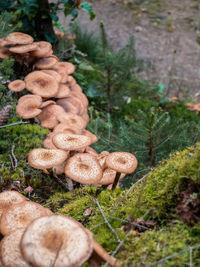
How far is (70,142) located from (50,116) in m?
1.49

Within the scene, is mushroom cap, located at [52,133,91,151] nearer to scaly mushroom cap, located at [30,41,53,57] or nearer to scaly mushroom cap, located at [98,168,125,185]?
scaly mushroom cap, located at [98,168,125,185]

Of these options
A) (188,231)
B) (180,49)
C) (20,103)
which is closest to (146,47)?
(180,49)

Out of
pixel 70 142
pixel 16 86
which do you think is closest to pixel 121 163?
pixel 70 142

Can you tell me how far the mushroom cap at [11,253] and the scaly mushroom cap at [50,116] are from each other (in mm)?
2554

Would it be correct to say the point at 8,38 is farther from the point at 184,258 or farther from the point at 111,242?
the point at 184,258

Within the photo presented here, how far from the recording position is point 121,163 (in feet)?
9.00

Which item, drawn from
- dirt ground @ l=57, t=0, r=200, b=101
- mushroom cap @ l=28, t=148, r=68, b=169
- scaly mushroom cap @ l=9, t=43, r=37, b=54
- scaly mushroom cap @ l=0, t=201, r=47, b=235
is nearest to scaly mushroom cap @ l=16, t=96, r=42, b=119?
scaly mushroom cap @ l=9, t=43, r=37, b=54

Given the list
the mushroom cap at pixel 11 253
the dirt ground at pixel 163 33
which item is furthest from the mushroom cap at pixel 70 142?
the dirt ground at pixel 163 33

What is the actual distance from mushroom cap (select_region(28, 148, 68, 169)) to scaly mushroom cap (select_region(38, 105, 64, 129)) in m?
1.34

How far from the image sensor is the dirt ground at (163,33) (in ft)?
30.6

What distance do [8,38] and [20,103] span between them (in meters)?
1.52

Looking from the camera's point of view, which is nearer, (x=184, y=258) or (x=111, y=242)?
(x=184, y=258)

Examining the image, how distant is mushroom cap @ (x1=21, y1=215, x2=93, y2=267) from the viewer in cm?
156

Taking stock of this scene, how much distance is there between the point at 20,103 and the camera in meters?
4.11
